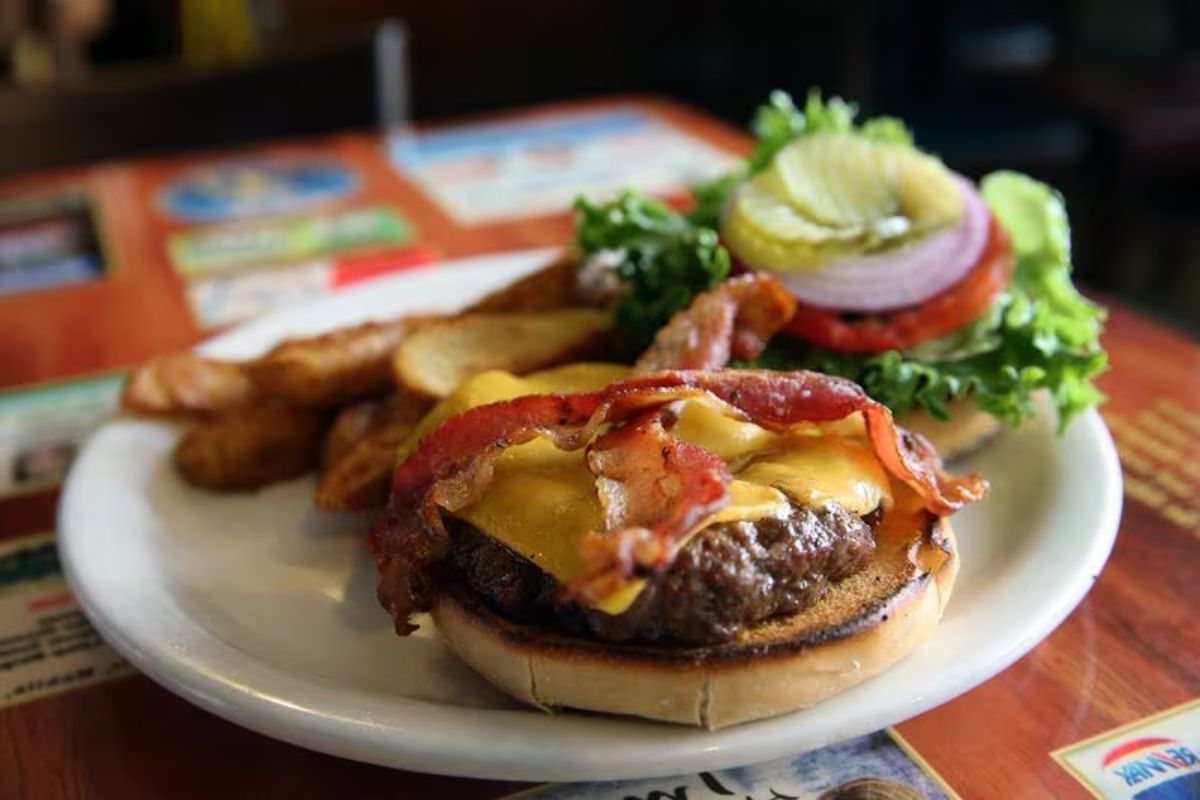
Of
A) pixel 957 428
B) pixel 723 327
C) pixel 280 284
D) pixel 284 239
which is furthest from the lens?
pixel 284 239

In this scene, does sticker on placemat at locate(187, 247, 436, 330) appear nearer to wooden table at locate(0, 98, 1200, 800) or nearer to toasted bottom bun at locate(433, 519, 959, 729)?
wooden table at locate(0, 98, 1200, 800)

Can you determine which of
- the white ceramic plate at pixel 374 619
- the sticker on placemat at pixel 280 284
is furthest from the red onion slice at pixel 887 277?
the sticker on placemat at pixel 280 284

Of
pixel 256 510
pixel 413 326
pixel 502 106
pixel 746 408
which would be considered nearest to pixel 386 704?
pixel 746 408

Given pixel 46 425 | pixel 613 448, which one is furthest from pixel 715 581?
pixel 46 425

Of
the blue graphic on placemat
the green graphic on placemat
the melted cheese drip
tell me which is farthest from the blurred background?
the melted cheese drip

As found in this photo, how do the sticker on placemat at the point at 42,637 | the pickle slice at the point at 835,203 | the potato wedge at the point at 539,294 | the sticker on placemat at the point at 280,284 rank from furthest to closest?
1. the sticker on placemat at the point at 280,284
2. the potato wedge at the point at 539,294
3. the pickle slice at the point at 835,203
4. the sticker on placemat at the point at 42,637

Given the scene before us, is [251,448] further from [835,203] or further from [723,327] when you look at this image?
[835,203]

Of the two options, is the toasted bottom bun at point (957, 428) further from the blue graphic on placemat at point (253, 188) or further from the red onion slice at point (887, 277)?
the blue graphic on placemat at point (253, 188)
